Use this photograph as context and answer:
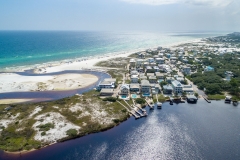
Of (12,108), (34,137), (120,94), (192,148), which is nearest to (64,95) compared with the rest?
(12,108)

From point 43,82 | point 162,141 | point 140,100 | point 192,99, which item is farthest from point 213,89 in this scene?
point 43,82

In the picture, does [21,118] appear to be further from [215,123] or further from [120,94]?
[215,123]

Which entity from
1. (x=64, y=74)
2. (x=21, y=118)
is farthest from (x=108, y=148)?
(x=64, y=74)

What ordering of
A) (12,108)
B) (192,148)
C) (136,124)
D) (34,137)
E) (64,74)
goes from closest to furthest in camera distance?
(192,148), (34,137), (136,124), (12,108), (64,74)

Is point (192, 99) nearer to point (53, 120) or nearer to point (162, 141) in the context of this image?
point (162, 141)

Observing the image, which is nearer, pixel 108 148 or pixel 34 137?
pixel 108 148

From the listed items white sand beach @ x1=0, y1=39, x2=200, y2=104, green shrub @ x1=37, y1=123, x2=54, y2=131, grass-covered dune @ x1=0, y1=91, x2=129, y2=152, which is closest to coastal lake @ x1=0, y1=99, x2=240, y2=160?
grass-covered dune @ x1=0, y1=91, x2=129, y2=152

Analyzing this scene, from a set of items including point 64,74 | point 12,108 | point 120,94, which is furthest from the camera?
point 64,74

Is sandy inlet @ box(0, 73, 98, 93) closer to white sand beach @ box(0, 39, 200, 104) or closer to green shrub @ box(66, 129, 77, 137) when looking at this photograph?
white sand beach @ box(0, 39, 200, 104)
